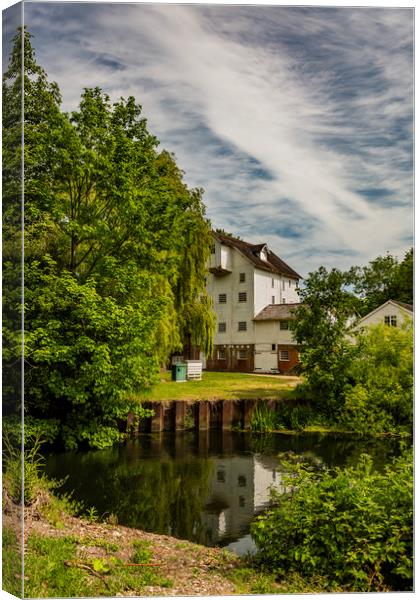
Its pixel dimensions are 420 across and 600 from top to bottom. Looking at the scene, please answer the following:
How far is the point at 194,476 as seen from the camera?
7562mm

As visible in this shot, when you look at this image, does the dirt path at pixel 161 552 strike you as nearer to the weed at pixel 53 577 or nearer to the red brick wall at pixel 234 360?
the weed at pixel 53 577

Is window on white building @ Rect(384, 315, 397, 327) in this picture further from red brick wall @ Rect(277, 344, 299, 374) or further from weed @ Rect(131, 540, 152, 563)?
weed @ Rect(131, 540, 152, 563)

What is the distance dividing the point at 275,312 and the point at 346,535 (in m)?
5.76

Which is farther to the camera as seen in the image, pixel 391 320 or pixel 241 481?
pixel 391 320

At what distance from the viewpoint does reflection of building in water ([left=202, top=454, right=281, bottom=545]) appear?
556 cm

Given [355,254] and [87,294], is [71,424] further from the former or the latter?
[355,254]

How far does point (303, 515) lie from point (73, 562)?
161 centimetres

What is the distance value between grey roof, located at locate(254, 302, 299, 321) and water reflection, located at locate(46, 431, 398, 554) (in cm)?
212

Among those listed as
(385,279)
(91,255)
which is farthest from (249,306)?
(385,279)

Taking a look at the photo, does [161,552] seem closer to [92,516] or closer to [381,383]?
[92,516]

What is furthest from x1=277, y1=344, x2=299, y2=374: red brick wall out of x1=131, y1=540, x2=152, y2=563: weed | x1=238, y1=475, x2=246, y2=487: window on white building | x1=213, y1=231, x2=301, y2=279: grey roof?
x1=131, y1=540, x2=152, y2=563: weed

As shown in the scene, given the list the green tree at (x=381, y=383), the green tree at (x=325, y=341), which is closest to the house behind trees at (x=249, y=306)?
the green tree at (x=325, y=341)

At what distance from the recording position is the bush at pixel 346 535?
3516mm

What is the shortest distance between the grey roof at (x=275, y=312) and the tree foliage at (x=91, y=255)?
1598 mm
